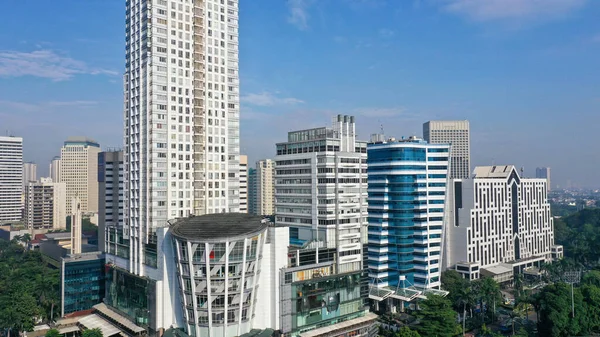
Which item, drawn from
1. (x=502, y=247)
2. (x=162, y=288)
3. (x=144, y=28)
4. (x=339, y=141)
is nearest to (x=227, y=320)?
(x=162, y=288)

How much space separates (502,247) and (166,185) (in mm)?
88132

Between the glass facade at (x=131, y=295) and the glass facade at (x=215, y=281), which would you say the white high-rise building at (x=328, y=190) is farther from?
the glass facade at (x=131, y=295)

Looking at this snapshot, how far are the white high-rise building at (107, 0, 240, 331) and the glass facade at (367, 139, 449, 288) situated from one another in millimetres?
30726

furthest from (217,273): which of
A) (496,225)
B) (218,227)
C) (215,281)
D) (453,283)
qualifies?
(496,225)

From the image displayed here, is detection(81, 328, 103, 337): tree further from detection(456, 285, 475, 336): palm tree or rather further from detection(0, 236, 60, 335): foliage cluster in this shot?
detection(456, 285, 475, 336): palm tree

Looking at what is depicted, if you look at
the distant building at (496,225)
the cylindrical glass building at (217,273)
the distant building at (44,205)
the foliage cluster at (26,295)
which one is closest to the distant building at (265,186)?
the foliage cluster at (26,295)

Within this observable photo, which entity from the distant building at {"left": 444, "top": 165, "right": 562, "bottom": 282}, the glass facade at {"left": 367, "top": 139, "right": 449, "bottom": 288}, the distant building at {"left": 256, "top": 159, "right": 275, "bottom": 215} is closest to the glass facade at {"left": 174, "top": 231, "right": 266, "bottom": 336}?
the glass facade at {"left": 367, "top": 139, "right": 449, "bottom": 288}

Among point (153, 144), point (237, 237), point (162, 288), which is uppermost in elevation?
point (153, 144)

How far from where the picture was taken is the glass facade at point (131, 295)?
2670 inches

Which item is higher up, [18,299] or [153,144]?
[153,144]

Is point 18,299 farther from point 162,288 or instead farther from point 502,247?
point 502,247

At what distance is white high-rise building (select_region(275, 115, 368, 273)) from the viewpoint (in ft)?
250

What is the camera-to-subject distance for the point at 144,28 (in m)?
74.9

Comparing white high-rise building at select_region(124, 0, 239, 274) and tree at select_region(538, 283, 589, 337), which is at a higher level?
white high-rise building at select_region(124, 0, 239, 274)
